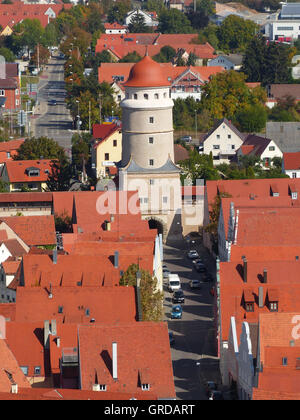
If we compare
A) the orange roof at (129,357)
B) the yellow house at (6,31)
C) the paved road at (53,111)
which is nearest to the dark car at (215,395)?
the orange roof at (129,357)

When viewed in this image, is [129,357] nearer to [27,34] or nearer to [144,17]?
[27,34]

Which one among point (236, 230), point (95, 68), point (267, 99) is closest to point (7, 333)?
point (236, 230)

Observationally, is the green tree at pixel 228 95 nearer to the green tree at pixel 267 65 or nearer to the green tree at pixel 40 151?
the green tree at pixel 267 65

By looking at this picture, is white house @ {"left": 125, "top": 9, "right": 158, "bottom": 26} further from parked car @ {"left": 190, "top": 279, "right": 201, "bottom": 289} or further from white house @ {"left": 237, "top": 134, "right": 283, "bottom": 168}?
parked car @ {"left": 190, "top": 279, "right": 201, "bottom": 289}

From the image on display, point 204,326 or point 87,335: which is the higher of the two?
point 87,335

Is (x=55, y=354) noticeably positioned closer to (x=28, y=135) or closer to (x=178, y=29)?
(x=28, y=135)

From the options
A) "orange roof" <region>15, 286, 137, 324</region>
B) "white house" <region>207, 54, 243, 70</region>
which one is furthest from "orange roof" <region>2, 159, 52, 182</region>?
"white house" <region>207, 54, 243, 70</region>
